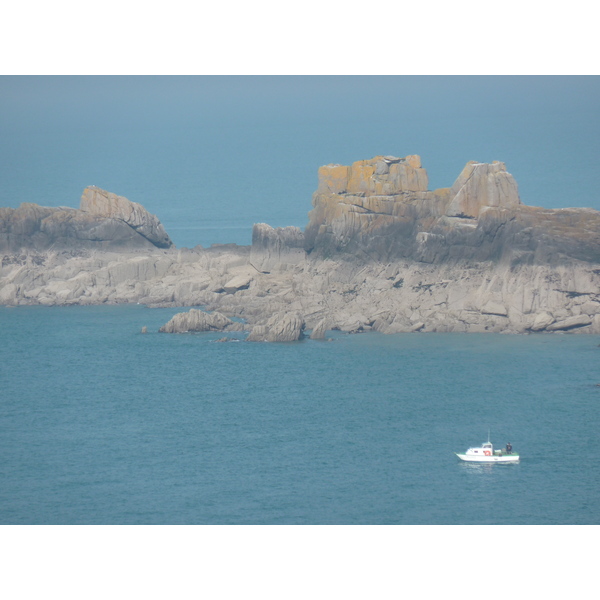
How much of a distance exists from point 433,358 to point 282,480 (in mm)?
20397

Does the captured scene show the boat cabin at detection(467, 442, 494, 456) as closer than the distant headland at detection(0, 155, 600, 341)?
Yes

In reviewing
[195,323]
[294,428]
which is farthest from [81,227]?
[294,428]

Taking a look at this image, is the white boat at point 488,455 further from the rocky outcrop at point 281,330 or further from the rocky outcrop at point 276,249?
the rocky outcrop at point 276,249

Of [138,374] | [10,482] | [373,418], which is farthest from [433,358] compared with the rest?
[10,482]

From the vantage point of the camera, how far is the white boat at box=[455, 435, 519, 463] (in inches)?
2162

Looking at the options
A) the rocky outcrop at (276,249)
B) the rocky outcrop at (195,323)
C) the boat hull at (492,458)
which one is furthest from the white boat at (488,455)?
the rocky outcrop at (276,249)

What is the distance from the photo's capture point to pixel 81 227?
311 ft

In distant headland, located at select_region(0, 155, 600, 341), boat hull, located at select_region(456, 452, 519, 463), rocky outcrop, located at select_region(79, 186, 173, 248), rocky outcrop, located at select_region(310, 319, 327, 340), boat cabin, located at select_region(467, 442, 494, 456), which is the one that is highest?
rocky outcrop, located at select_region(79, 186, 173, 248)

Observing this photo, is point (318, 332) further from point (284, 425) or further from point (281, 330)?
point (284, 425)

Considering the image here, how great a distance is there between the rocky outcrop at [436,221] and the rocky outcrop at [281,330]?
932 centimetres

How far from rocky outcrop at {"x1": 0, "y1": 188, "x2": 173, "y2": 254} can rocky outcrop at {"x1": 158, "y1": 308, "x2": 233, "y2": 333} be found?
675 inches

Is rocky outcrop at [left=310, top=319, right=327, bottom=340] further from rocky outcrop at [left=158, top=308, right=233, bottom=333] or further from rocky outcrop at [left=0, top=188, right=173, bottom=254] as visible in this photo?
rocky outcrop at [left=0, top=188, right=173, bottom=254]

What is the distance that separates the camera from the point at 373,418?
61.3 meters

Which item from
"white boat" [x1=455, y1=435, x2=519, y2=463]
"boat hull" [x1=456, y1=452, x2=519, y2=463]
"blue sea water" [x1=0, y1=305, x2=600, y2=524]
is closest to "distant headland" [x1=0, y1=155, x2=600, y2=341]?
"blue sea water" [x1=0, y1=305, x2=600, y2=524]
